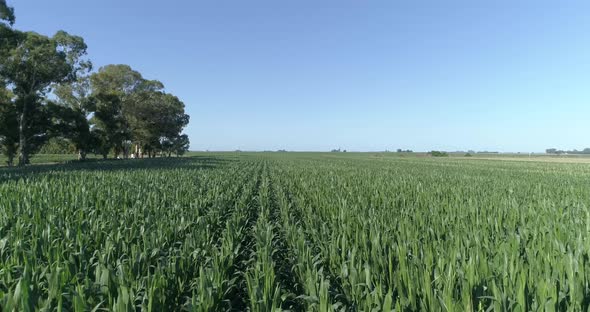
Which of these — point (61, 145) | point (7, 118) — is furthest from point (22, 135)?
point (61, 145)

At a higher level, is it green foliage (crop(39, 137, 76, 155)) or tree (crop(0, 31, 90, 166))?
tree (crop(0, 31, 90, 166))

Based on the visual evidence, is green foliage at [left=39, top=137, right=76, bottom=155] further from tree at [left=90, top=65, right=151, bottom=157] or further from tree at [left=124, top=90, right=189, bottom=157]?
tree at [left=124, top=90, right=189, bottom=157]

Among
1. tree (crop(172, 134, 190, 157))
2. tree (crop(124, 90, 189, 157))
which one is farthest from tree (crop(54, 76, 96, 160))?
tree (crop(172, 134, 190, 157))

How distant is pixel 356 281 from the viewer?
3.57 m

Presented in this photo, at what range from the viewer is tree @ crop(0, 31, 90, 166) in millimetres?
27578

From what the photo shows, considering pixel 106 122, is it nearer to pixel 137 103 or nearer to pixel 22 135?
pixel 137 103

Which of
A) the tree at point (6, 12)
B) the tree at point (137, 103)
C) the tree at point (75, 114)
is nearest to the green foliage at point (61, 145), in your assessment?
the tree at point (75, 114)

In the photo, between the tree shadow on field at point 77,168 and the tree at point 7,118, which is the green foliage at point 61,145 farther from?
the tree shadow on field at point 77,168

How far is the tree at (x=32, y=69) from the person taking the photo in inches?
1086

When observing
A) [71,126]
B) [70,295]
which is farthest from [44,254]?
[71,126]

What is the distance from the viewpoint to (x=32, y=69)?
28.5 meters

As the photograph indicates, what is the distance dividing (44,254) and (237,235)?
2610 millimetres

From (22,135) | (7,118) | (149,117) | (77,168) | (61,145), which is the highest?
(149,117)

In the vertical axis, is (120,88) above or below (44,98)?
above
